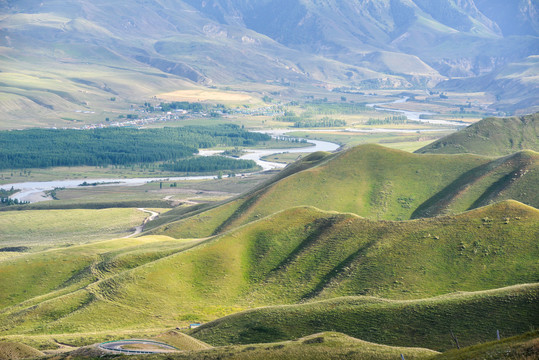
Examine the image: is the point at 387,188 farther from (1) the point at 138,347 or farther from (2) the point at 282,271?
(1) the point at 138,347

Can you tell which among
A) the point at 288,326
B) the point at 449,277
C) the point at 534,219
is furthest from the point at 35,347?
the point at 534,219

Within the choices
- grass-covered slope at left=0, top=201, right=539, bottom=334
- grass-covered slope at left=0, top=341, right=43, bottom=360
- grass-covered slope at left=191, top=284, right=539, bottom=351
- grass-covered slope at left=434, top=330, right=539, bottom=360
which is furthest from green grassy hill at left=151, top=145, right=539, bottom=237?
grass-covered slope at left=434, top=330, right=539, bottom=360

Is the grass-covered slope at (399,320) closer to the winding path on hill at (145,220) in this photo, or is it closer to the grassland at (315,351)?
the grassland at (315,351)

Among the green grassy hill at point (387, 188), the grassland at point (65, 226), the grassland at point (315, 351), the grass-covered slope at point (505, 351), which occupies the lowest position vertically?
the grassland at point (65, 226)

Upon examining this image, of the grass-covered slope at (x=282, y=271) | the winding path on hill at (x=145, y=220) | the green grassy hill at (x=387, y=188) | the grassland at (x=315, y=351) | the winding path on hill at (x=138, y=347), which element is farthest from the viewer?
the winding path on hill at (x=145, y=220)

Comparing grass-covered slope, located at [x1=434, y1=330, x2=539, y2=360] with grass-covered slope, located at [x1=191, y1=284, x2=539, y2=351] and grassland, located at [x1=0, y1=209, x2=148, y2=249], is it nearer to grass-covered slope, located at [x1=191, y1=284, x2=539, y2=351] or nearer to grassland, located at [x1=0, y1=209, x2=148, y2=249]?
grass-covered slope, located at [x1=191, y1=284, x2=539, y2=351]

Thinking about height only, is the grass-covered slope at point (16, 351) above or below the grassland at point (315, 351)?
below

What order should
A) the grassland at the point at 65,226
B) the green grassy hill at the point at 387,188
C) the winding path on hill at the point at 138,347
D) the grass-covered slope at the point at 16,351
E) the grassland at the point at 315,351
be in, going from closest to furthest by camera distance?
the grassland at the point at 315,351 < the winding path on hill at the point at 138,347 < the grass-covered slope at the point at 16,351 < the green grassy hill at the point at 387,188 < the grassland at the point at 65,226

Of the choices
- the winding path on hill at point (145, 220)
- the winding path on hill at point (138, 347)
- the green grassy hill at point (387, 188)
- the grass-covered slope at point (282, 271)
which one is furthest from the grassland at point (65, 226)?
the winding path on hill at point (138, 347)
